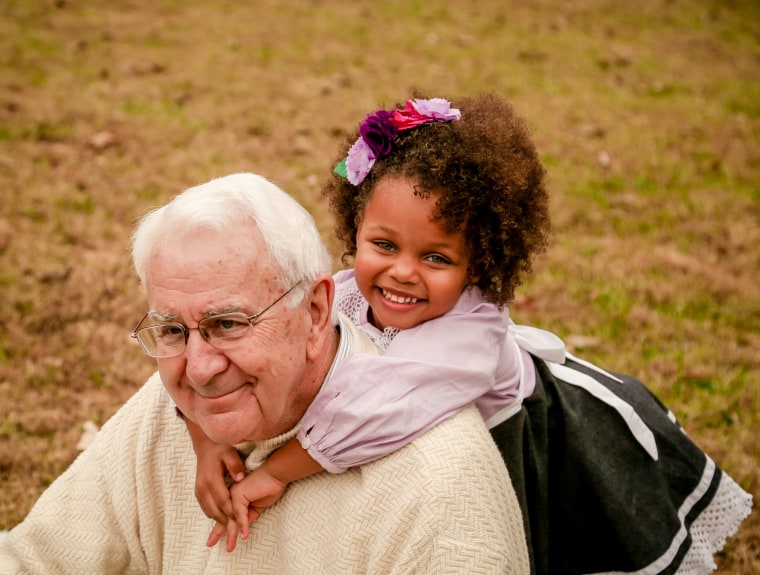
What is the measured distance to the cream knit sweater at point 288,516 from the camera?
83.7 inches

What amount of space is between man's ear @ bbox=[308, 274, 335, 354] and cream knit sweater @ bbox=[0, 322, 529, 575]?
0.25 m

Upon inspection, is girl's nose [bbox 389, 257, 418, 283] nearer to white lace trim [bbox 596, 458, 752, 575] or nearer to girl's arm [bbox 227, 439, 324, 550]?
girl's arm [bbox 227, 439, 324, 550]

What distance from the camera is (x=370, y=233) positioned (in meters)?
2.84

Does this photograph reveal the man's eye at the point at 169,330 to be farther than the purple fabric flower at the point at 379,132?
No

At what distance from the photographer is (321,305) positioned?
2.37 m

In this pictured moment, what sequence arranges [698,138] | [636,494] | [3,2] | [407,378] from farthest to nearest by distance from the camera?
[3,2] → [698,138] → [636,494] → [407,378]

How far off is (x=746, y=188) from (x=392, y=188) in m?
5.56

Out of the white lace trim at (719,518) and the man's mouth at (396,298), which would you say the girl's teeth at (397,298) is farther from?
the white lace trim at (719,518)

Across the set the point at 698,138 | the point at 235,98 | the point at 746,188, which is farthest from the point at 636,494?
the point at 235,98

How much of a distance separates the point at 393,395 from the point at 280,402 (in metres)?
0.33

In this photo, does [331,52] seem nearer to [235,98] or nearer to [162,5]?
[235,98]

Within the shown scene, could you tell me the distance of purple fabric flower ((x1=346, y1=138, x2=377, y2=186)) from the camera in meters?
2.92

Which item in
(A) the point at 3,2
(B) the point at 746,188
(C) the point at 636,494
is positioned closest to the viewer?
(C) the point at 636,494

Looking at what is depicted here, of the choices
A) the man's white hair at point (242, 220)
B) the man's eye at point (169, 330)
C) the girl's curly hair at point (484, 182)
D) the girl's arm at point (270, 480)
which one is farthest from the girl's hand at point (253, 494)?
the girl's curly hair at point (484, 182)
